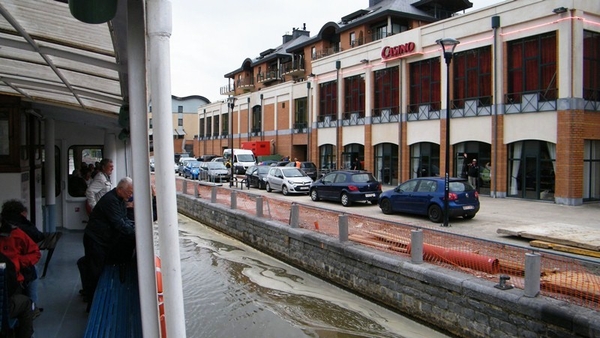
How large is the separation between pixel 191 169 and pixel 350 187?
885 inches

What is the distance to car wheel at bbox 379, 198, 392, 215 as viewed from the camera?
17.7 meters

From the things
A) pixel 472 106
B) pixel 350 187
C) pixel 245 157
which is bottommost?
pixel 350 187

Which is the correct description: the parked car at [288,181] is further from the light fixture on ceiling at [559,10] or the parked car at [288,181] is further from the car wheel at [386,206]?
the light fixture on ceiling at [559,10]

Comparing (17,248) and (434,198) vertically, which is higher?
(17,248)

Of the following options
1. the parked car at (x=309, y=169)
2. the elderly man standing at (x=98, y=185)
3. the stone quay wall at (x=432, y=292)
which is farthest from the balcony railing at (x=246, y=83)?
the elderly man standing at (x=98, y=185)

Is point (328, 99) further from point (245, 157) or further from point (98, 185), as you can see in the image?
point (98, 185)

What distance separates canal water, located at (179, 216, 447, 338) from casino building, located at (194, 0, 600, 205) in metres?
6.31

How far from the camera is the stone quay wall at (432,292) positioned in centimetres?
626

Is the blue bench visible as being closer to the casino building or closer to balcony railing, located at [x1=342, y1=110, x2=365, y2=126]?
the casino building

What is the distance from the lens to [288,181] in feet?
83.3

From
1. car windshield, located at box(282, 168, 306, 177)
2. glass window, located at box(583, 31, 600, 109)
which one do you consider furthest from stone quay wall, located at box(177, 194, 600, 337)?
glass window, located at box(583, 31, 600, 109)

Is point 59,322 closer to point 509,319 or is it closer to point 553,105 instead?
point 509,319

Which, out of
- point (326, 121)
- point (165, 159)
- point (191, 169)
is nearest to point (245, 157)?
point (191, 169)

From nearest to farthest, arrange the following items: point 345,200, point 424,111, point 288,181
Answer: point 345,200
point 288,181
point 424,111
